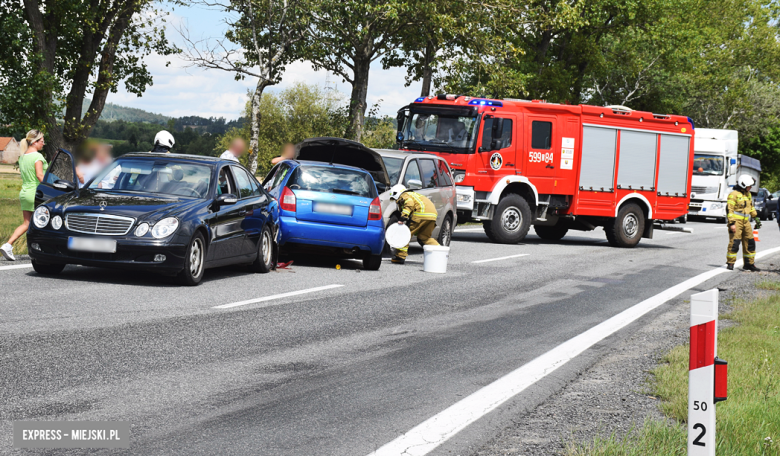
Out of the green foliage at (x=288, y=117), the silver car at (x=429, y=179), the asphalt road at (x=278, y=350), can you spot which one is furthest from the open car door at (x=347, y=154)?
the green foliage at (x=288, y=117)

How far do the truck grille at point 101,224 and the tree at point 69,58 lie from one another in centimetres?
1437

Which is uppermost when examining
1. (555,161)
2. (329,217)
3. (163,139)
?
(555,161)

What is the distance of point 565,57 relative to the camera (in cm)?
4228

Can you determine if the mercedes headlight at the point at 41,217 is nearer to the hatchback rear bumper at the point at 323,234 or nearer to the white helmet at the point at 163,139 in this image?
the white helmet at the point at 163,139

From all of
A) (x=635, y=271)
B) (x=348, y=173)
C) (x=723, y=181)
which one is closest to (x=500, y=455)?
(x=348, y=173)

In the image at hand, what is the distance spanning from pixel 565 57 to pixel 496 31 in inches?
567

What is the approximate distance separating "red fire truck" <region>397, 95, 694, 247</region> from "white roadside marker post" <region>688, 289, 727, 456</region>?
1529cm

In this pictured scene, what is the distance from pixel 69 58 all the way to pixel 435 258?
1856 cm

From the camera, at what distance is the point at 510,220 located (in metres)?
19.7

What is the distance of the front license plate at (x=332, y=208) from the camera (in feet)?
40.9

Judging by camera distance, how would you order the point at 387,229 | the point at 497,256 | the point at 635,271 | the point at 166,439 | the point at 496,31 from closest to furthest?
1. the point at 166,439
2. the point at 387,229
3. the point at 635,271
4. the point at 497,256
5. the point at 496,31

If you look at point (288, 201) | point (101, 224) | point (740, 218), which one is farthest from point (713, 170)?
point (101, 224)

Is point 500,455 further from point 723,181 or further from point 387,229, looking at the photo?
point 723,181

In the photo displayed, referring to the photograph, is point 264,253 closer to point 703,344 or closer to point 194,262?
Answer: point 194,262
